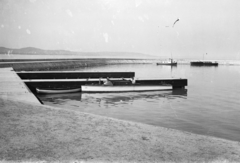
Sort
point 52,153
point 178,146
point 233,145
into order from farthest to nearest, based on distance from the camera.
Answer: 1. point 233,145
2. point 178,146
3. point 52,153

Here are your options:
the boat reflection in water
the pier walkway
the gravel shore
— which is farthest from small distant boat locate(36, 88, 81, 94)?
the gravel shore

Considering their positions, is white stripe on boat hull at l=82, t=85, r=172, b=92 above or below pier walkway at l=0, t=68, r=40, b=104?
below

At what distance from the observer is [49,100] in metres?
28.3

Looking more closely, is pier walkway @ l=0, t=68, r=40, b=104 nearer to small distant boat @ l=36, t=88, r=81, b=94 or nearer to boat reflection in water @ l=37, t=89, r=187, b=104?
boat reflection in water @ l=37, t=89, r=187, b=104

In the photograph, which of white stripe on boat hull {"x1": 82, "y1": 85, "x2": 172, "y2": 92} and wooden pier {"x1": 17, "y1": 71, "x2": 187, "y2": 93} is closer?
white stripe on boat hull {"x1": 82, "y1": 85, "x2": 172, "y2": 92}

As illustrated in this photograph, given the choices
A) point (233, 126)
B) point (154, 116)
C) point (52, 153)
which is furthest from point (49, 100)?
point (52, 153)

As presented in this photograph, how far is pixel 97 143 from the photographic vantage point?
7.78m

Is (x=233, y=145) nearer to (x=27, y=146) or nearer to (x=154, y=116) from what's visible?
(x=27, y=146)

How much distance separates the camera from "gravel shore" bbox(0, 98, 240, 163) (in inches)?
262

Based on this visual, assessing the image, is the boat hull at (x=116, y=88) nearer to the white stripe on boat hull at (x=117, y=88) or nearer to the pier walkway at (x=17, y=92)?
the white stripe on boat hull at (x=117, y=88)

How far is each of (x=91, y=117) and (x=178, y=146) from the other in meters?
5.36

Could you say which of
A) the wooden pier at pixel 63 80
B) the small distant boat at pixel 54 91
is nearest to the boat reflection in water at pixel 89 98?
the small distant boat at pixel 54 91

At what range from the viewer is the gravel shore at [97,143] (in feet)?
21.9

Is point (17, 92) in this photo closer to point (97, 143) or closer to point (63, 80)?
point (97, 143)
